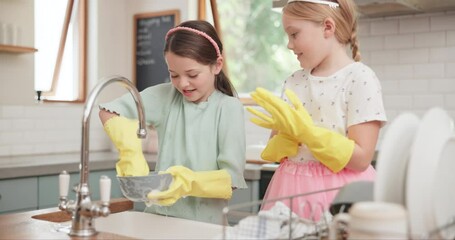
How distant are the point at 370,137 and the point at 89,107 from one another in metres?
0.62

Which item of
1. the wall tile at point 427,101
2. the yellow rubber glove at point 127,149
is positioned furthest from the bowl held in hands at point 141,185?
the wall tile at point 427,101

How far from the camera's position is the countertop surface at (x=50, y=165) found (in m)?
2.67

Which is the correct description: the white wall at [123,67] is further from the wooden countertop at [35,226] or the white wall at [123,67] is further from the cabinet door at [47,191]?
the wooden countertop at [35,226]

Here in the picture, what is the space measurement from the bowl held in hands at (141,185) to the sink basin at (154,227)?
0.25ft

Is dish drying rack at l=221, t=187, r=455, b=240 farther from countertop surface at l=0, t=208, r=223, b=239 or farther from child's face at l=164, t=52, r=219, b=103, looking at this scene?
child's face at l=164, t=52, r=219, b=103

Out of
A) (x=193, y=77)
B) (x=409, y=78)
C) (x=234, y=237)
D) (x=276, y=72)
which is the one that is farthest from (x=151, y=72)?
→ (x=234, y=237)

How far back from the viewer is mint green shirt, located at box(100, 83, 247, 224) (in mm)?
1585

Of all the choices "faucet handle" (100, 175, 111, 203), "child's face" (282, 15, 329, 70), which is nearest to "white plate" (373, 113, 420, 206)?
"child's face" (282, 15, 329, 70)

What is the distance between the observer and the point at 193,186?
1394mm

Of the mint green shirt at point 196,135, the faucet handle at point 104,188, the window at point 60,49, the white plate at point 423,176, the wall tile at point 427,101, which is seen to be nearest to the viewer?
the white plate at point 423,176

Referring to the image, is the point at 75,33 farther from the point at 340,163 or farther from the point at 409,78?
the point at 340,163

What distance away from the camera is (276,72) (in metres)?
3.71

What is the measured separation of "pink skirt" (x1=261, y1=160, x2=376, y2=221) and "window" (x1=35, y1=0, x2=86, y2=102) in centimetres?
255

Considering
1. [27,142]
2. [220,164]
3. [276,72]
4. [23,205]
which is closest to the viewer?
[220,164]
